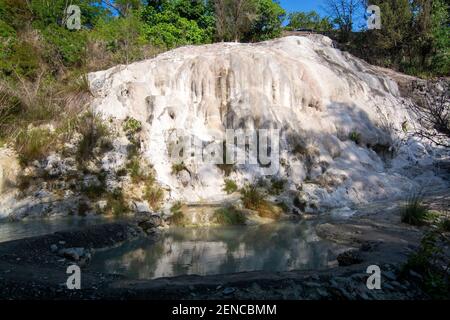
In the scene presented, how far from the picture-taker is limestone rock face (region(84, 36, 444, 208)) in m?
11.6

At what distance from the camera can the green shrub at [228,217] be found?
375 inches

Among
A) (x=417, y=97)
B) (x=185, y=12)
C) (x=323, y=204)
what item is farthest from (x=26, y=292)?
(x=185, y=12)

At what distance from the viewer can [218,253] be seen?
7000 mm

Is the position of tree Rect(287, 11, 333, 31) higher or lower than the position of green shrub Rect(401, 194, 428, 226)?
higher

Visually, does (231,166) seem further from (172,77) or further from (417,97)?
(417,97)

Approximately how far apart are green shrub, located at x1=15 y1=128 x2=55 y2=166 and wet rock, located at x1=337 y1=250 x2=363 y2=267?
27.7 ft

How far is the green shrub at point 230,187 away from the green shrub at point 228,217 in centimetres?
160

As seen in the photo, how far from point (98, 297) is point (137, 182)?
707 cm

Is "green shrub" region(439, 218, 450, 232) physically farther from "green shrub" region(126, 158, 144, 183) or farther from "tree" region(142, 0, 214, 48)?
"tree" region(142, 0, 214, 48)

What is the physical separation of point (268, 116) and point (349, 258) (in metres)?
7.27

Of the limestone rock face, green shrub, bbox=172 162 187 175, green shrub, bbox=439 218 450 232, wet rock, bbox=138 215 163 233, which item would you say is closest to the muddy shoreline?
green shrub, bbox=439 218 450 232

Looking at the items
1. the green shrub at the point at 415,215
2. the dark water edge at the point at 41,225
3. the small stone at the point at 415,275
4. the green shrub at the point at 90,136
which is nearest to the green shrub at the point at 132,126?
the green shrub at the point at 90,136

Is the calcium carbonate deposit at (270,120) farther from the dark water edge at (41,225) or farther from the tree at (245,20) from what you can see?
the tree at (245,20)

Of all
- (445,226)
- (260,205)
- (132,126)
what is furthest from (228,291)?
(132,126)
